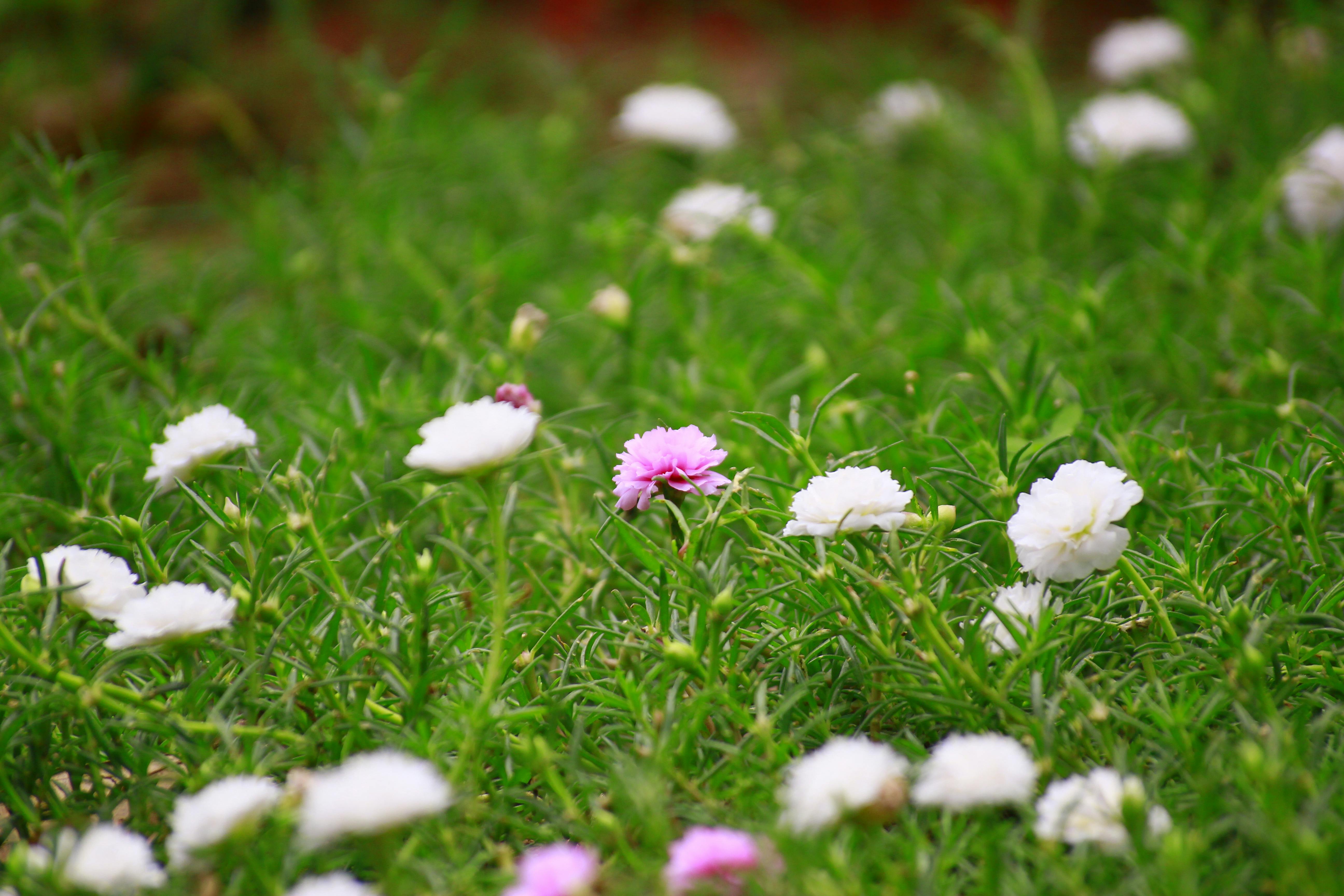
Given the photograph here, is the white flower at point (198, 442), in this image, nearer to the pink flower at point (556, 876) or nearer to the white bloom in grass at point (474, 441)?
the white bloom in grass at point (474, 441)

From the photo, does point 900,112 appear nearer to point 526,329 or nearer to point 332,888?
point 526,329

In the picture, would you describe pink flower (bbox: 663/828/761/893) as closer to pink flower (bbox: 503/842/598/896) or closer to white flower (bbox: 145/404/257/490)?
pink flower (bbox: 503/842/598/896)

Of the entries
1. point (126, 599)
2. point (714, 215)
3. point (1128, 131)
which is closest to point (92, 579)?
point (126, 599)

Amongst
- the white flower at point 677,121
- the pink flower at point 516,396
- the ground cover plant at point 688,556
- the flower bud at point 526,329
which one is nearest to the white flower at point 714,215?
the ground cover plant at point 688,556

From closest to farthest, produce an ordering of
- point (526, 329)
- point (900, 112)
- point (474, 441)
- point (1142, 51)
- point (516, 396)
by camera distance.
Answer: point (474, 441) → point (516, 396) → point (526, 329) → point (1142, 51) → point (900, 112)

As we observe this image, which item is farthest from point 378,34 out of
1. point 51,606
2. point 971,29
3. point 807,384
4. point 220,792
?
point 220,792

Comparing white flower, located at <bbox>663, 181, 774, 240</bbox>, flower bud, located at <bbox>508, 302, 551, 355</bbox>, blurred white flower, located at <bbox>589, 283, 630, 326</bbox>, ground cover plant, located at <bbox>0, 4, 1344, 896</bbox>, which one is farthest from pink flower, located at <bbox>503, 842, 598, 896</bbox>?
white flower, located at <bbox>663, 181, 774, 240</bbox>

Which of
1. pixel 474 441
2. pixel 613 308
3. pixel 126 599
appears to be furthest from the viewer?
pixel 613 308
